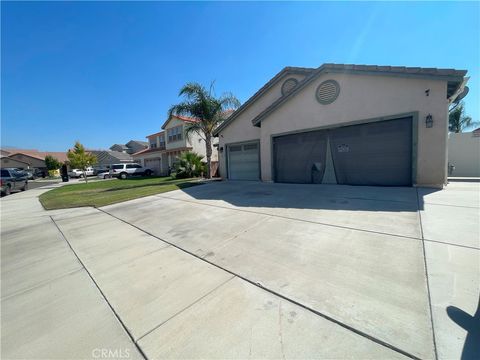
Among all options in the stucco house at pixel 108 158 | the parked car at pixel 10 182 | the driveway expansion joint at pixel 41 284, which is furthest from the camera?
the stucco house at pixel 108 158

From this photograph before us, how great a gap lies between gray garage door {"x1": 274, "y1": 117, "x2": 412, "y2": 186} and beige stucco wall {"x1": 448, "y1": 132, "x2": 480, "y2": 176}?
22.6ft

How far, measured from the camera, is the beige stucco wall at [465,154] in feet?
36.4

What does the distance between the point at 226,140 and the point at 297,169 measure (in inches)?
238

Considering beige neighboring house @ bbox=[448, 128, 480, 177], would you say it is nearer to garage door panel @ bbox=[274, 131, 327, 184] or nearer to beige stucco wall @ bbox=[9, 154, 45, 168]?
garage door panel @ bbox=[274, 131, 327, 184]

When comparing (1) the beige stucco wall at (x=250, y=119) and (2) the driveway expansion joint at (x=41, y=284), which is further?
(1) the beige stucco wall at (x=250, y=119)

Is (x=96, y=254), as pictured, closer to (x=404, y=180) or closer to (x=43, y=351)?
(x=43, y=351)


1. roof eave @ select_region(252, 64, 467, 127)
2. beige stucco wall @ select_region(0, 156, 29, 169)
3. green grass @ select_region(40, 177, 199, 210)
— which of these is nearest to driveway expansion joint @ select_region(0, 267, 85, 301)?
green grass @ select_region(40, 177, 199, 210)

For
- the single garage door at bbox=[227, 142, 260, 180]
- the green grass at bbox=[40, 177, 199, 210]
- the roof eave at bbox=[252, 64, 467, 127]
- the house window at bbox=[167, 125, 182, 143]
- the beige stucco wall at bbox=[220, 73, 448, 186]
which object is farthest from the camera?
the house window at bbox=[167, 125, 182, 143]

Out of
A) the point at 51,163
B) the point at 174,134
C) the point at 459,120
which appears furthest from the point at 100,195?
the point at 51,163

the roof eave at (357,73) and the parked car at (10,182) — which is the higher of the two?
the roof eave at (357,73)

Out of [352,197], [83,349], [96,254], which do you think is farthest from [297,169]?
[83,349]

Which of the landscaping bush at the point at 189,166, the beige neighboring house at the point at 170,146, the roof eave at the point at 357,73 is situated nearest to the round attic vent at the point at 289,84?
the roof eave at the point at 357,73

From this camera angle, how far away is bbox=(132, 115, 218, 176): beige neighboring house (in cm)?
2386

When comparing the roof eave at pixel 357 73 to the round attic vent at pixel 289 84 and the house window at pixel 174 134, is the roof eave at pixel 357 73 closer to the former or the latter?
the round attic vent at pixel 289 84
